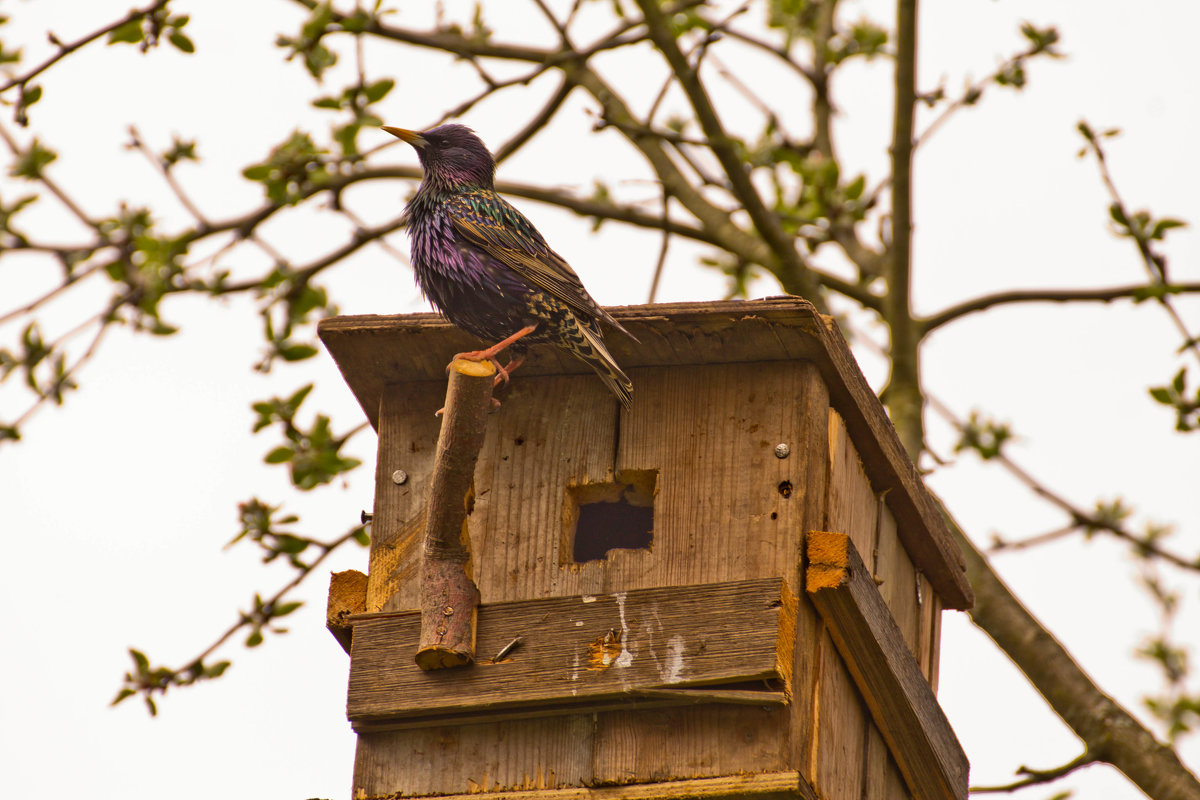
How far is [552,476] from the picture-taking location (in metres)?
3.76

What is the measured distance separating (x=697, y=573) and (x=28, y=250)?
9.04ft

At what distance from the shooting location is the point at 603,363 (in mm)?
3574

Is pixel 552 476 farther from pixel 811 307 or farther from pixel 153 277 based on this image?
pixel 153 277

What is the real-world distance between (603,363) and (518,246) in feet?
1.25

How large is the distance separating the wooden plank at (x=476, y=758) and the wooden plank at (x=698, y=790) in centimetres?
3

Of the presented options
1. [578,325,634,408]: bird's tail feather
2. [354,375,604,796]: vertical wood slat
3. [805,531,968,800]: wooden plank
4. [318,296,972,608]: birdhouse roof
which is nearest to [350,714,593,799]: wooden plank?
[354,375,604,796]: vertical wood slat

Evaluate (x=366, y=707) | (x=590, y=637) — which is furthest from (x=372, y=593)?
(x=590, y=637)

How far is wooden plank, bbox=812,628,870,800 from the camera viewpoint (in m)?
3.48

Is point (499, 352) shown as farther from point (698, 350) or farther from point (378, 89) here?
point (378, 89)

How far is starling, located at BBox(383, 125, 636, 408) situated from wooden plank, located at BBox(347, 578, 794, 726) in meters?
0.49

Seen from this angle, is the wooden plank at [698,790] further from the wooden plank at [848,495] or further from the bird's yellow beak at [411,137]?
the bird's yellow beak at [411,137]

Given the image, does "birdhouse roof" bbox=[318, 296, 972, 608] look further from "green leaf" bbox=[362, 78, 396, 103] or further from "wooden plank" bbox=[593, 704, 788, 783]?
"green leaf" bbox=[362, 78, 396, 103]

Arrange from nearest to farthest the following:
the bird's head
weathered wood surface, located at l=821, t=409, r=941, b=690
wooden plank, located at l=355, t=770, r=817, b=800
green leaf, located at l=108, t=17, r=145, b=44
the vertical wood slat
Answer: wooden plank, located at l=355, t=770, r=817, b=800, the vertical wood slat, weathered wood surface, located at l=821, t=409, r=941, b=690, the bird's head, green leaf, located at l=108, t=17, r=145, b=44

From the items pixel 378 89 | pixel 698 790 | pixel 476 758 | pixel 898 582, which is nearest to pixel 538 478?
pixel 476 758
